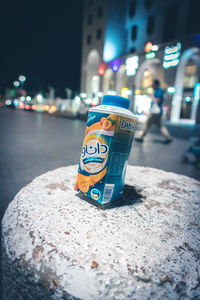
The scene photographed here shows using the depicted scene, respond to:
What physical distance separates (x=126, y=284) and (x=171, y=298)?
0.49ft

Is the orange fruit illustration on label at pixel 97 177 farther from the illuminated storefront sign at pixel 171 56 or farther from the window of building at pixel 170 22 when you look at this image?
the window of building at pixel 170 22

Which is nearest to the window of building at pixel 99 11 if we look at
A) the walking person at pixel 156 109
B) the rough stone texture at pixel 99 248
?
the walking person at pixel 156 109

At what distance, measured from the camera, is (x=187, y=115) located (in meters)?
19.9

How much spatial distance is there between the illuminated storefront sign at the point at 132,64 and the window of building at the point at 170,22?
15.1 ft

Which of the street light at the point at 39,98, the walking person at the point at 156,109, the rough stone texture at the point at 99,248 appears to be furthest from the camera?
the street light at the point at 39,98

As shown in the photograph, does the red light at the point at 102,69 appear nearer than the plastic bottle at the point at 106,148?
No

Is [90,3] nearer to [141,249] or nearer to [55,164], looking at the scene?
[55,164]

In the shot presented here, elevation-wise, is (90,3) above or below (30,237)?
above

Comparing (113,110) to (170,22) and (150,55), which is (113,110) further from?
(170,22)

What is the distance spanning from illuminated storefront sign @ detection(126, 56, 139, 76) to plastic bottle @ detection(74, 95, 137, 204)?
73.3 ft

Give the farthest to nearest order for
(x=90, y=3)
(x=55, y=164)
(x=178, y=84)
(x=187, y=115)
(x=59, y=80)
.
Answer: (x=59, y=80), (x=90, y=3), (x=187, y=115), (x=178, y=84), (x=55, y=164)

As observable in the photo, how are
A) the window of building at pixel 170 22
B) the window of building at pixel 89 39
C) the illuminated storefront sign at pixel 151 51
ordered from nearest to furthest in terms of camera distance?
the illuminated storefront sign at pixel 151 51, the window of building at pixel 170 22, the window of building at pixel 89 39

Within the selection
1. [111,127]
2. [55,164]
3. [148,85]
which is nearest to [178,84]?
[148,85]

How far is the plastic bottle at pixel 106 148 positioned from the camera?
0.93 meters
